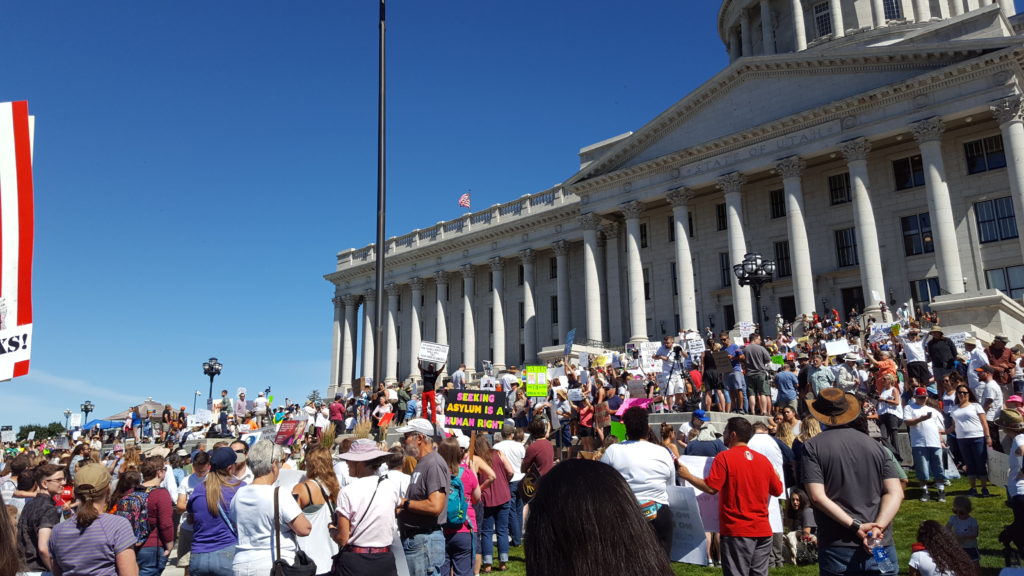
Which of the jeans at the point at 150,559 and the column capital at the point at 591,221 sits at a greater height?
the column capital at the point at 591,221

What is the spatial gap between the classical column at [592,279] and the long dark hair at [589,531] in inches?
1657

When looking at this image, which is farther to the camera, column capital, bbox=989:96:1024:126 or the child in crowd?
column capital, bbox=989:96:1024:126

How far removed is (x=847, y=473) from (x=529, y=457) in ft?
16.3

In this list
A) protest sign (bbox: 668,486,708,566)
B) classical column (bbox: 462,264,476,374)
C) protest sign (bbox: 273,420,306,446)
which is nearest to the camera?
protest sign (bbox: 668,486,708,566)

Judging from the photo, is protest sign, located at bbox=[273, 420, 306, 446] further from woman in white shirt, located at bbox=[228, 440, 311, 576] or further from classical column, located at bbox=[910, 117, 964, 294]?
classical column, located at bbox=[910, 117, 964, 294]

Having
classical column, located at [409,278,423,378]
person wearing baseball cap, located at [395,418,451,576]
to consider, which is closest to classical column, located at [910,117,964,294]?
person wearing baseball cap, located at [395,418,451,576]

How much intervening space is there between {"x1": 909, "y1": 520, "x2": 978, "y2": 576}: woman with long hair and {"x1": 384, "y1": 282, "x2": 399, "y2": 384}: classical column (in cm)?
Result: 5666

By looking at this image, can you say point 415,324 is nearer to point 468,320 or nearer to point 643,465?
point 468,320

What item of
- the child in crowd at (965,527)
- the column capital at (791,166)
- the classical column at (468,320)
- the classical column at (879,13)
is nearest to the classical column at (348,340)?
the classical column at (468,320)

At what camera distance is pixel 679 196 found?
41031mm

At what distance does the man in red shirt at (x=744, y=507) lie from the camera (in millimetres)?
6309

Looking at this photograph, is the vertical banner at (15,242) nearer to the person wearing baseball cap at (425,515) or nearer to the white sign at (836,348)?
the person wearing baseball cap at (425,515)

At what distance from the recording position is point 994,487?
12.3 meters

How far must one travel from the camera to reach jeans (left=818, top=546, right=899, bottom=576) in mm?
5320
